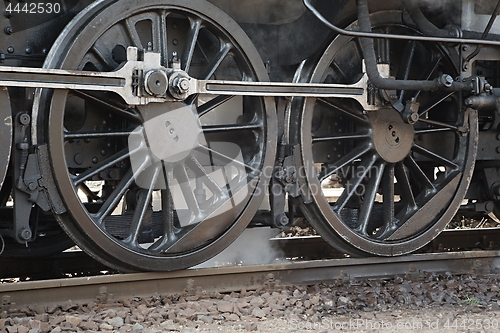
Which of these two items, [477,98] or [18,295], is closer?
[18,295]

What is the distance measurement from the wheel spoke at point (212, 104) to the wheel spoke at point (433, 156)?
5.32ft

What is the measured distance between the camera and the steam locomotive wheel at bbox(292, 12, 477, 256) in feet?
17.5

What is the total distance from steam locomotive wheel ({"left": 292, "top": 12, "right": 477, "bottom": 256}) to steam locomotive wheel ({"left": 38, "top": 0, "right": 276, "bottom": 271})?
51 cm

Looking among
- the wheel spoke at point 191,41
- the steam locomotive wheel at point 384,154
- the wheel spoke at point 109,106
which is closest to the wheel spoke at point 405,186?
the steam locomotive wheel at point 384,154

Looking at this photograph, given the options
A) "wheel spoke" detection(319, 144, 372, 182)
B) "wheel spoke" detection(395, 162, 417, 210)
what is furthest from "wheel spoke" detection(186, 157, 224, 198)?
"wheel spoke" detection(395, 162, 417, 210)

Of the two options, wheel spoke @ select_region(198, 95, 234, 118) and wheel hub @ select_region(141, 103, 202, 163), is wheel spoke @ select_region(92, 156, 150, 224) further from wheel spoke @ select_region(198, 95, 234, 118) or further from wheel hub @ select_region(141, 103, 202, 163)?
wheel spoke @ select_region(198, 95, 234, 118)

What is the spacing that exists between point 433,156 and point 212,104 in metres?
1.88

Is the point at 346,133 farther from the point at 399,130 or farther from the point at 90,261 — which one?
the point at 90,261

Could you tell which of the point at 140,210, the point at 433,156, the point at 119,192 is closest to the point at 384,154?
the point at 433,156

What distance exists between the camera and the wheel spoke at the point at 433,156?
5766 millimetres

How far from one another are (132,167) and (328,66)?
163cm

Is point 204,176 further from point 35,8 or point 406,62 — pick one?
point 406,62

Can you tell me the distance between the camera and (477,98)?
5469 millimetres

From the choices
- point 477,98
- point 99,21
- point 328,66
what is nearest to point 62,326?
point 99,21
